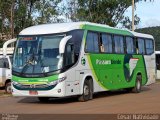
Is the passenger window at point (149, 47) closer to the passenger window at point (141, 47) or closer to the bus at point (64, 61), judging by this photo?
the passenger window at point (141, 47)

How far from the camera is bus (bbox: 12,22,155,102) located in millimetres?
19859

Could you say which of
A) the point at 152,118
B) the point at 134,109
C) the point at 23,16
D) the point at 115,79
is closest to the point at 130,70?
the point at 115,79

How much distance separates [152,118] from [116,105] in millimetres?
→ 4542

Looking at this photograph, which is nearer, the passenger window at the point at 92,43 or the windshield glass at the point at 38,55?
the windshield glass at the point at 38,55

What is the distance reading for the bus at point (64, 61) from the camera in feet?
65.2

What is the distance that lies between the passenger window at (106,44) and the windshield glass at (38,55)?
3521mm

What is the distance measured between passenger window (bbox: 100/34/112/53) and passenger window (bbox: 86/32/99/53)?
589mm

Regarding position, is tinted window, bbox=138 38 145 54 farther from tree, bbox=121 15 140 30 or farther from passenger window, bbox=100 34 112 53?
tree, bbox=121 15 140 30

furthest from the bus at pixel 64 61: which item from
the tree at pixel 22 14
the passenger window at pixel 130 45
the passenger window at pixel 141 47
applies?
the tree at pixel 22 14

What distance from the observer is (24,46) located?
2083cm

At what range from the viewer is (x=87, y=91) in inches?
854

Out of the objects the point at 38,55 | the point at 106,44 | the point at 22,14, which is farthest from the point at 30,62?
the point at 22,14

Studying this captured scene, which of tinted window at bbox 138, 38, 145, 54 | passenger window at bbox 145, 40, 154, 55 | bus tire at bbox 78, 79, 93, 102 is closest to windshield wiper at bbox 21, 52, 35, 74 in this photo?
bus tire at bbox 78, 79, 93, 102

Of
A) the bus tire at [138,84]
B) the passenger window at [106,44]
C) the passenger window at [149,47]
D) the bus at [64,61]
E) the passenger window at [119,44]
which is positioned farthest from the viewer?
the passenger window at [149,47]
